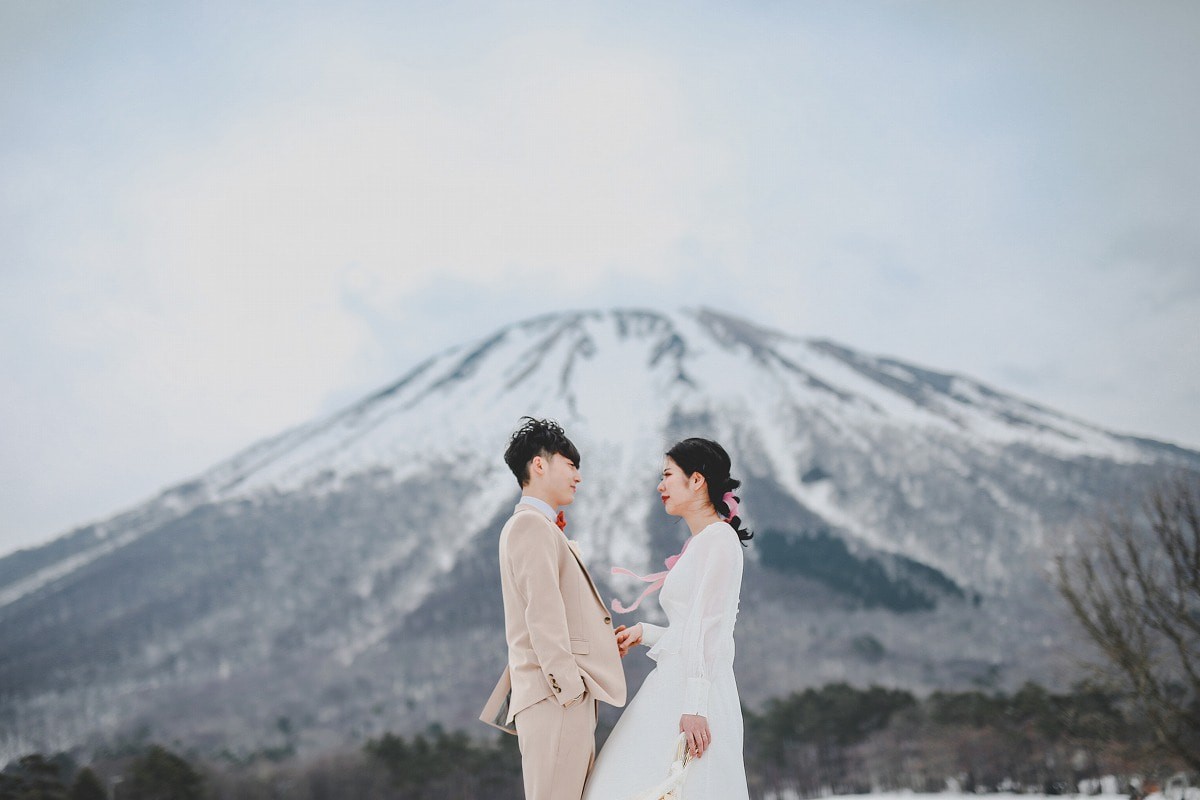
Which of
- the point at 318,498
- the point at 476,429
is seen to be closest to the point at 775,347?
the point at 476,429

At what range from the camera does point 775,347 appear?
60875mm

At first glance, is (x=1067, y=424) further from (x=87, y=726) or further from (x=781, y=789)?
(x=87, y=726)

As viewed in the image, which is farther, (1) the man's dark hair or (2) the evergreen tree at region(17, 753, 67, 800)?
(2) the evergreen tree at region(17, 753, 67, 800)

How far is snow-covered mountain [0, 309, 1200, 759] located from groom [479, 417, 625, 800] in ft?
84.3

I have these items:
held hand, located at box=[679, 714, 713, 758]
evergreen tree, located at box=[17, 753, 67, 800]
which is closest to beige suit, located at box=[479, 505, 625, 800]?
held hand, located at box=[679, 714, 713, 758]

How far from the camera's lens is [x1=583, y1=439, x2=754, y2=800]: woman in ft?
9.88

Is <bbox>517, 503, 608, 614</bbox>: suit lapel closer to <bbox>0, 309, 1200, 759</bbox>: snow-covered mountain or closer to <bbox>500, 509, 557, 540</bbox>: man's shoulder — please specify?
<bbox>500, 509, 557, 540</bbox>: man's shoulder

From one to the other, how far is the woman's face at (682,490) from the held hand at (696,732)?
0.69 metres

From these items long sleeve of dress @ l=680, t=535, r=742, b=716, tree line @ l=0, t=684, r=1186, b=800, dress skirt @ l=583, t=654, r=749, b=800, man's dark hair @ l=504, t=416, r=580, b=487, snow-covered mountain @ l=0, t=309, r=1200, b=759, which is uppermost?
snow-covered mountain @ l=0, t=309, r=1200, b=759

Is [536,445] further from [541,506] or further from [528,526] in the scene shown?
[528,526]

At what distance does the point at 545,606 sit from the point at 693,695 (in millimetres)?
536

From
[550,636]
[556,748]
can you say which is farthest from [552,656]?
[556,748]

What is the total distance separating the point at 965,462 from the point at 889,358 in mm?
18408

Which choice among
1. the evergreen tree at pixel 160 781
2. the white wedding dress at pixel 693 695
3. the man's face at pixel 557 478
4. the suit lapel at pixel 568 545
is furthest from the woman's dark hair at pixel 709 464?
the evergreen tree at pixel 160 781
